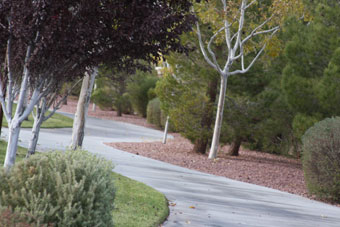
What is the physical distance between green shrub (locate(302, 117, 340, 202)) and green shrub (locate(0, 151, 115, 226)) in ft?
21.9

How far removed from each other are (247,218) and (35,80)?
12.7 feet

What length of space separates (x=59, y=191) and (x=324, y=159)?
722 cm

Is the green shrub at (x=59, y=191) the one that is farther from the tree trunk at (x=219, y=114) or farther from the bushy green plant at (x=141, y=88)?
the bushy green plant at (x=141, y=88)

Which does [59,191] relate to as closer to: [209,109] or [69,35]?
[69,35]

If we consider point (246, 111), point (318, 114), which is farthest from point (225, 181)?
point (246, 111)

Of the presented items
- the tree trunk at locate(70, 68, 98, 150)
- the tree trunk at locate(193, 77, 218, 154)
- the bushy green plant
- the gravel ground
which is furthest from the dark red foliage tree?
the bushy green plant

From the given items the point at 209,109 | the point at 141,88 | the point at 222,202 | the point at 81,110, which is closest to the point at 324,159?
the point at 222,202

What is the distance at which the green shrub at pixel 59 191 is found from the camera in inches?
155

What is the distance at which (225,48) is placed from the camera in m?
17.3

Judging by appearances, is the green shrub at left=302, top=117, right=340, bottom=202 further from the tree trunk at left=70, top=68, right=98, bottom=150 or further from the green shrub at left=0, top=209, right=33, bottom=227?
the green shrub at left=0, top=209, right=33, bottom=227

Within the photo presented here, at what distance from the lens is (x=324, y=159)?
991cm

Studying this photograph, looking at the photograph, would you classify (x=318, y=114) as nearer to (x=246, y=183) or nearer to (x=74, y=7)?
(x=246, y=183)

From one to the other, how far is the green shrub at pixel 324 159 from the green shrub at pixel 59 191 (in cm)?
668

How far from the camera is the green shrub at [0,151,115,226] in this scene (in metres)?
3.94
